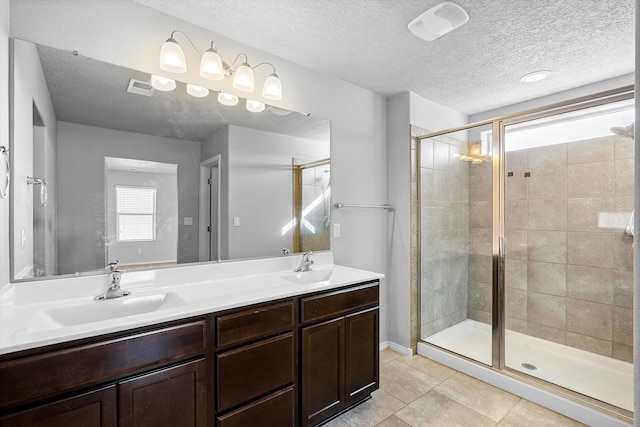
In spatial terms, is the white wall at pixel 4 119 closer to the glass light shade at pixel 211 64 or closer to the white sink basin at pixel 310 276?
the glass light shade at pixel 211 64

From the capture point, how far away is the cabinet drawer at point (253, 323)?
54.5 inches

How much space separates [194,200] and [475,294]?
8.63 ft

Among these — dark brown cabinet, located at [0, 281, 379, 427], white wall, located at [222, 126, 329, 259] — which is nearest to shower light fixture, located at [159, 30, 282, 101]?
white wall, located at [222, 126, 329, 259]

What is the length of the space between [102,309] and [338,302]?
121cm

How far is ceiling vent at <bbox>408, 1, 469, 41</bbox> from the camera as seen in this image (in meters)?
1.66

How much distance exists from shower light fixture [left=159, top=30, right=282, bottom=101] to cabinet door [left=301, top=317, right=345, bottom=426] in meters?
1.54

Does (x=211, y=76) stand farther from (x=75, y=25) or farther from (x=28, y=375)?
(x=28, y=375)

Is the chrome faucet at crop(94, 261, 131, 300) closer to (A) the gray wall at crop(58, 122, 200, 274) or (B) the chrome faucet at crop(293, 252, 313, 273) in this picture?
(A) the gray wall at crop(58, 122, 200, 274)

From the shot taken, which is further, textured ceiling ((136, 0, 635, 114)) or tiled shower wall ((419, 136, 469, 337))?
tiled shower wall ((419, 136, 469, 337))

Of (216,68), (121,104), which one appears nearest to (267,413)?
(121,104)

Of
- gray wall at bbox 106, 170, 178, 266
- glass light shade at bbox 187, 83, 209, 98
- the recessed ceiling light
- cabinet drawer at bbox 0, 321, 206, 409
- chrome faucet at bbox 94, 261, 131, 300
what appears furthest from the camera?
the recessed ceiling light

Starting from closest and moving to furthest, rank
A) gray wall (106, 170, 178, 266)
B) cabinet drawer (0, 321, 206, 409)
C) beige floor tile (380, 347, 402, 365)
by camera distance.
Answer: cabinet drawer (0, 321, 206, 409)
gray wall (106, 170, 178, 266)
beige floor tile (380, 347, 402, 365)

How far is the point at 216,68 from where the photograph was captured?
178 cm

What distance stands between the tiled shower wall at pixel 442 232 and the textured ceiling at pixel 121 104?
1748 millimetres
